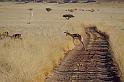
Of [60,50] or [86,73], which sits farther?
[60,50]

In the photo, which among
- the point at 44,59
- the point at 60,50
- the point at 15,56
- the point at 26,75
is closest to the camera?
the point at 26,75

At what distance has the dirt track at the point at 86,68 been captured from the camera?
51.9 ft

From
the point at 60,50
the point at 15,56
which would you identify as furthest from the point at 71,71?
the point at 60,50

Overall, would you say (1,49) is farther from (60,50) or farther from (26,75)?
(26,75)

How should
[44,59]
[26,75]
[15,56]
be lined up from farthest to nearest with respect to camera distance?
[15,56], [44,59], [26,75]

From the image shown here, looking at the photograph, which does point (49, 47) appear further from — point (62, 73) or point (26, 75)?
point (26, 75)

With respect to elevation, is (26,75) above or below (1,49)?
above

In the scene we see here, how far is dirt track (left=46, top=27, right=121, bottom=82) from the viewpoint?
15828mm

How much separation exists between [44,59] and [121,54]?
468 centimetres

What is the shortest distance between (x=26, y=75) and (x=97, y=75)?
3.13 m

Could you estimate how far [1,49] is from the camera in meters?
24.8

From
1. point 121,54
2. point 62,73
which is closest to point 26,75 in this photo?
point 62,73

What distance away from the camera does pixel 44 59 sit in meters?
19.6

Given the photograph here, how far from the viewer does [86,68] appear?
1842cm
